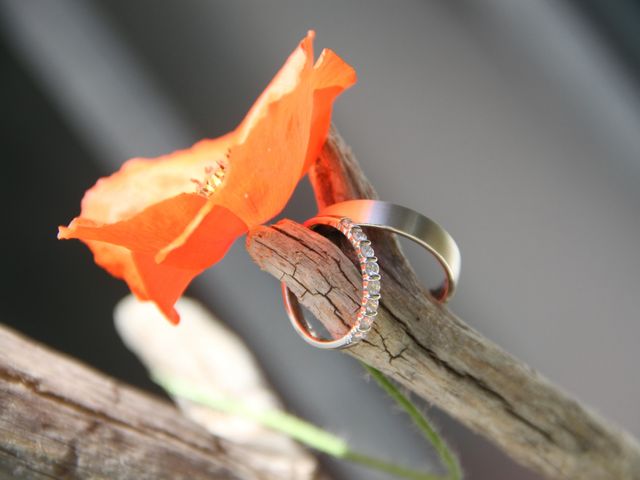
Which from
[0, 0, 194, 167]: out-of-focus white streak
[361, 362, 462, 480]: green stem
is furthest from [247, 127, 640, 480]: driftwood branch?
[0, 0, 194, 167]: out-of-focus white streak

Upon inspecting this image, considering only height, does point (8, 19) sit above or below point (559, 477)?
above

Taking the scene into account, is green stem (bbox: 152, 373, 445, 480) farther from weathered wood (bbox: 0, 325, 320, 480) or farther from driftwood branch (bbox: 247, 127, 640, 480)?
driftwood branch (bbox: 247, 127, 640, 480)

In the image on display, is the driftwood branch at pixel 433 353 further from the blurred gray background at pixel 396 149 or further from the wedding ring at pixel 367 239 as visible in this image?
the blurred gray background at pixel 396 149

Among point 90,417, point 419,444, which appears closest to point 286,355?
point 419,444

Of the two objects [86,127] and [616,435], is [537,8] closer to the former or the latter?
[616,435]

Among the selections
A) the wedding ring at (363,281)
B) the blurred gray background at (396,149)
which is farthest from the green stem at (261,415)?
the wedding ring at (363,281)

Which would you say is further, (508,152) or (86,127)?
(86,127)

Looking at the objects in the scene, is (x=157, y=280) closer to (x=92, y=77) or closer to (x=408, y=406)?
(x=408, y=406)
